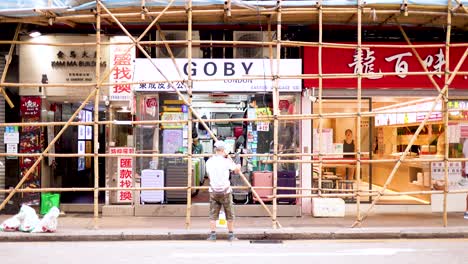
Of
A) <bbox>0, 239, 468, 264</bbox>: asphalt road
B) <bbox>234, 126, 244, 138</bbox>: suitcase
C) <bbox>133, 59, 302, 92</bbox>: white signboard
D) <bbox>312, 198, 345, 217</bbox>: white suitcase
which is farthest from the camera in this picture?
<bbox>234, 126, 244, 138</bbox>: suitcase

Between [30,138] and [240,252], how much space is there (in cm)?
648

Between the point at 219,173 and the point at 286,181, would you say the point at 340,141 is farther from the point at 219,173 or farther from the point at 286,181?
the point at 219,173

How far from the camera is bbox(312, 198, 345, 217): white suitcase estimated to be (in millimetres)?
11773

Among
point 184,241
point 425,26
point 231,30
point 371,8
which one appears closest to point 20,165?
point 184,241

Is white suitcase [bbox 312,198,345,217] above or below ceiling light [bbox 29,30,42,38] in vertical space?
below

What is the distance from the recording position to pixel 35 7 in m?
10.3

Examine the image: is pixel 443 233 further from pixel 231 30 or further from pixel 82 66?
pixel 82 66

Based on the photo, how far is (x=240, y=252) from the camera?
333 inches

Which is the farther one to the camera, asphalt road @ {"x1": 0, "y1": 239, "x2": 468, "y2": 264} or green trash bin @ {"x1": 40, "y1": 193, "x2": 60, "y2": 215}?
green trash bin @ {"x1": 40, "y1": 193, "x2": 60, "y2": 215}

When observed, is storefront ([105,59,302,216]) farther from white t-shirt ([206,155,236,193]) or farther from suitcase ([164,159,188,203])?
white t-shirt ([206,155,236,193])

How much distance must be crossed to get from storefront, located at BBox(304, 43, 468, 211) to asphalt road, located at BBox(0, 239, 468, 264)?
10.1ft

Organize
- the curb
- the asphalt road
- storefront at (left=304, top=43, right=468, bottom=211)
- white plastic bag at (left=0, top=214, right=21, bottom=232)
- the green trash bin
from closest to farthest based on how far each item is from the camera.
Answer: the asphalt road → the curb → white plastic bag at (left=0, top=214, right=21, bottom=232) → the green trash bin → storefront at (left=304, top=43, right=468, bottom=211)

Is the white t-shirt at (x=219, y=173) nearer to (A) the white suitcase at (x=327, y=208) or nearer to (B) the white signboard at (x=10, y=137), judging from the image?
(A) the white suitcase at (x=327, y=208)

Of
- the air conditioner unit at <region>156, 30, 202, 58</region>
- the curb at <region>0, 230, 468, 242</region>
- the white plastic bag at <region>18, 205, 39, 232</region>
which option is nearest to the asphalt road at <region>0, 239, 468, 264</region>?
the curb at <region>0, 230, 468, 242</region>
